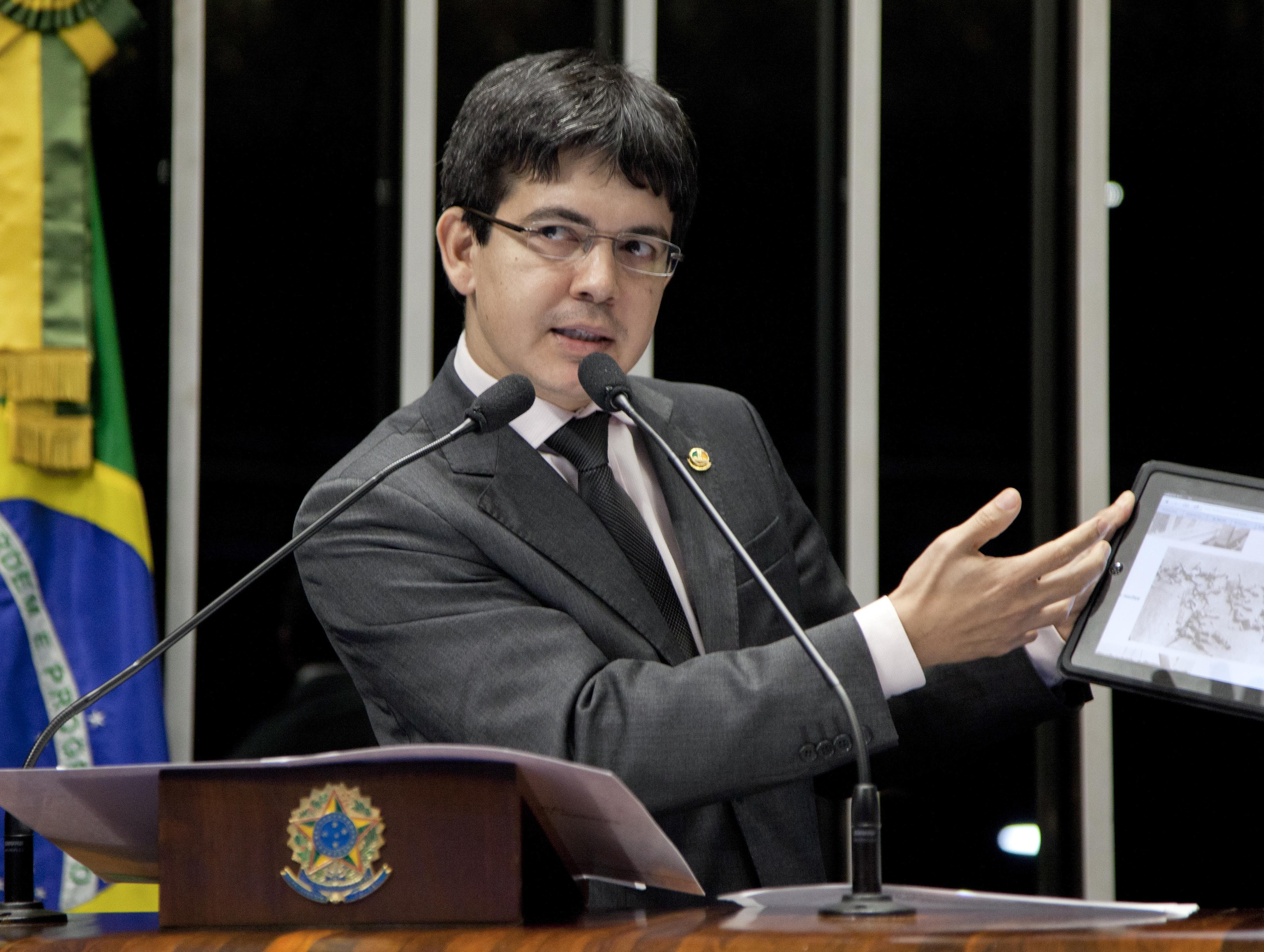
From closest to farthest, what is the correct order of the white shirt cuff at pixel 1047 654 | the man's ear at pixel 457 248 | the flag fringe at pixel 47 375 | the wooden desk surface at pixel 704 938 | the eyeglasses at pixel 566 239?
the wooden desk surface at pixel 704 938 < the white shirt cuff at pixel 1047 654 < the eyeglasses at pixel 566 239 < the man's ear at pixel 457 248 < the flag fringe at pixel 47 375

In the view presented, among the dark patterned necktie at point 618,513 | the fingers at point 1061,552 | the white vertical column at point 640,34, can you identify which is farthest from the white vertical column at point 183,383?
the fingers at point 1061,552

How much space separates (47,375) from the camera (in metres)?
2.34

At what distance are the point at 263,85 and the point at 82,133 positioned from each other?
0.47 m

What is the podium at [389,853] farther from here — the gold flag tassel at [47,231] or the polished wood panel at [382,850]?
the gold flag tassel at [47,231]

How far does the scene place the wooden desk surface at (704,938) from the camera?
0.90 m

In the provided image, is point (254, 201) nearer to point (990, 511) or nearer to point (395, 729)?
point (395, 729)

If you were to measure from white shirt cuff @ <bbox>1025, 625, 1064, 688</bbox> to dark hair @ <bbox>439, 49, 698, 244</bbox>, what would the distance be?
2.24ft

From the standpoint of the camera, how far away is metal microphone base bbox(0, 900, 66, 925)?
3.72 feet

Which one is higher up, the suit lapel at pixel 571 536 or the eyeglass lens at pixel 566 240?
the eyeglass lens at pixel 566 240

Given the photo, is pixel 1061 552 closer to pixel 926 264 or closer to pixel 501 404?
pixel 501 404

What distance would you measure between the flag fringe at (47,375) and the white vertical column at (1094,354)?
199 centimetres

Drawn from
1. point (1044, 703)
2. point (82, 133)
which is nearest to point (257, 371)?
point (82, 133)

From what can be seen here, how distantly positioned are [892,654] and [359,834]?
51 cm

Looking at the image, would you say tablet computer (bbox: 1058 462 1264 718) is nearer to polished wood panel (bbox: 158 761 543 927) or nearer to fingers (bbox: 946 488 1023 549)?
fingers (bbox: 946 488 1023 549)
